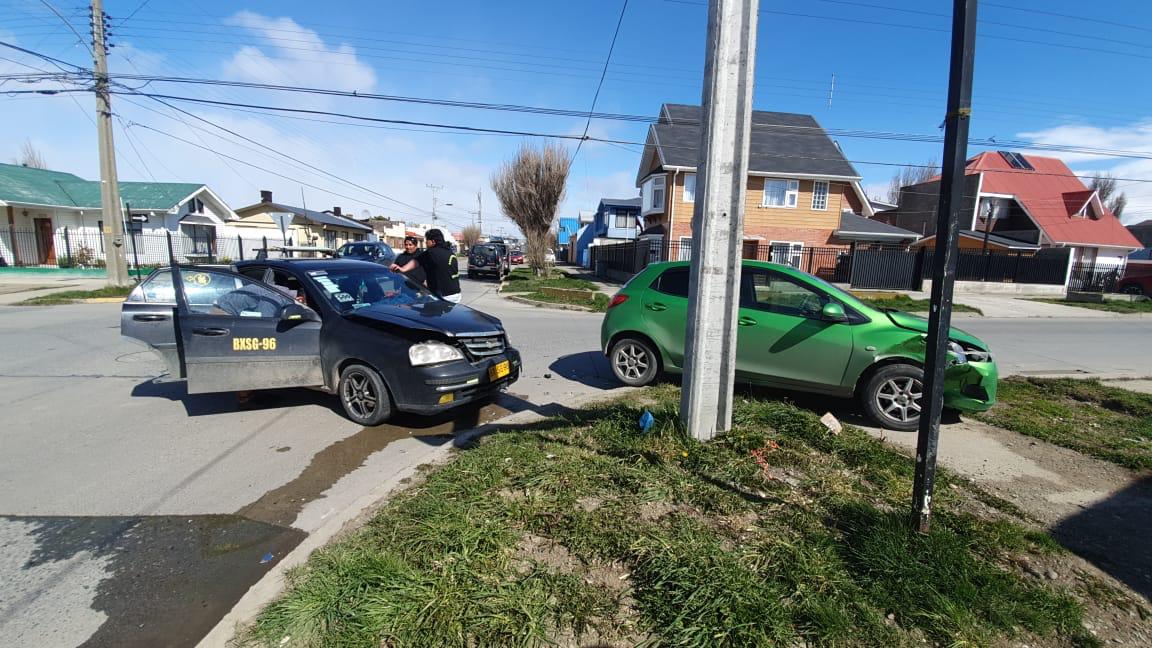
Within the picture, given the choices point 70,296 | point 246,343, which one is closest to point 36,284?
point 70,296

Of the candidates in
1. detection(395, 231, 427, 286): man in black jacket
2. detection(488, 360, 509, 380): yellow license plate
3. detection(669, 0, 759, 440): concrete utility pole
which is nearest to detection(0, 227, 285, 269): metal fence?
detection(395, 231, 427, 286): man in black jacket

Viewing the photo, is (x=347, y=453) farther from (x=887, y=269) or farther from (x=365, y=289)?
(x=887, y=269)

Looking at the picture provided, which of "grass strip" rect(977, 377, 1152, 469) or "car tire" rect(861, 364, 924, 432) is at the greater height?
"car tire" rect(861, 364, 924, 432)

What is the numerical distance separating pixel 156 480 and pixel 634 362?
4780 millimetres

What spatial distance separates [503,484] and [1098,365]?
10990 millimetres

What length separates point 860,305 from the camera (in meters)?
5.38

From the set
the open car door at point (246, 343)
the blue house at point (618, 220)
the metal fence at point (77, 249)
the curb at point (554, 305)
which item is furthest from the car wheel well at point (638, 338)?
the blue house at point (618, 220)

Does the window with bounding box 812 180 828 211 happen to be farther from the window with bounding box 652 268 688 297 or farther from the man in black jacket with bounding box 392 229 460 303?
the man in black jacket with bounding box 392 229 460 303

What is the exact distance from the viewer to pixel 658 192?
28141 millimetres

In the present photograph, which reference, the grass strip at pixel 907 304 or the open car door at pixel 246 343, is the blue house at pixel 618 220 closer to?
the grass strip at pixel 907 304

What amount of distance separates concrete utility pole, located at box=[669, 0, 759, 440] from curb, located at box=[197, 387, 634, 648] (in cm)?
202

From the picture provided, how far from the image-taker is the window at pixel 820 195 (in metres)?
26.7

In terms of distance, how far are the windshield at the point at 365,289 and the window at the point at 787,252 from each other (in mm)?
22444

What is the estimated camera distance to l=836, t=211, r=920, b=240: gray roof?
27281 millimetres
